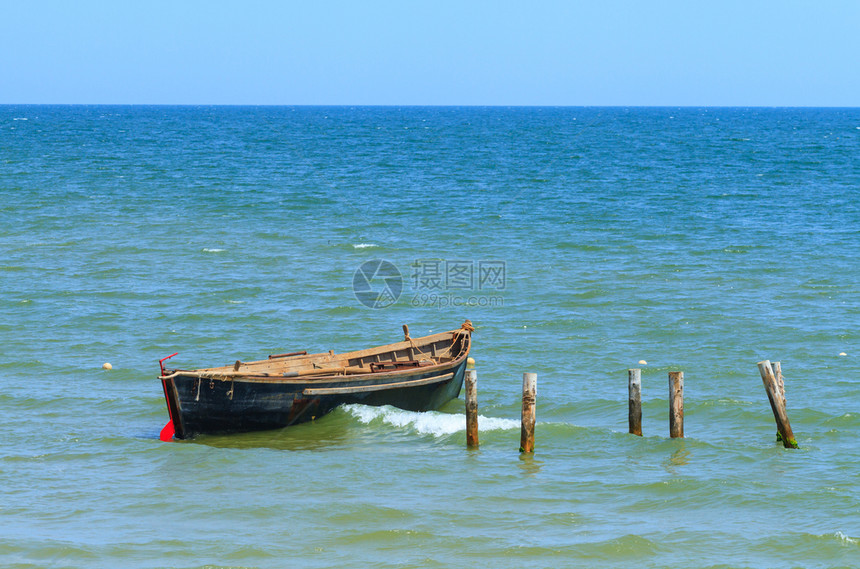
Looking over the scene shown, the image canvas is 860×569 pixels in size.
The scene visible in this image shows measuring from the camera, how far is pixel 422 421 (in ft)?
59.6

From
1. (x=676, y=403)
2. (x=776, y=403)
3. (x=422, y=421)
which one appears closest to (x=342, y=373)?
(x=422, y=421)

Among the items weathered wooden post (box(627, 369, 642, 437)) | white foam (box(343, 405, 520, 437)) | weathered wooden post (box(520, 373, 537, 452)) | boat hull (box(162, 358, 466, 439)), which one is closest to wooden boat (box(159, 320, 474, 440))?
→ boat hull (box(162, 358, 466, 439))

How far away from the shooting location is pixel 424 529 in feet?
43.0

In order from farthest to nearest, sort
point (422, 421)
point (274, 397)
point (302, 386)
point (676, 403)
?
point (422, 421)
point (302, 386)
point (274, 397)
point (676, 403)

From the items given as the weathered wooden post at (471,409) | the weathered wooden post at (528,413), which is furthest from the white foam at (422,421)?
the weathered wooden post at (528,413)

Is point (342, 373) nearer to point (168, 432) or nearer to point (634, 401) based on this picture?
point (168, 432)

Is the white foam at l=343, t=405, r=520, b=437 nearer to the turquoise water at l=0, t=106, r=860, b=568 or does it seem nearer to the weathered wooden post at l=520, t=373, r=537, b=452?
the turquoise water at l=0, t=106, r=860, b=568

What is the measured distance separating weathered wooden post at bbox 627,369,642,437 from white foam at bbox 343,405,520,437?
7.40 ft

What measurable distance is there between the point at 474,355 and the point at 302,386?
7.10 metres

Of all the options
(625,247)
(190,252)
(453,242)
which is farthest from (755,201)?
(190,252)

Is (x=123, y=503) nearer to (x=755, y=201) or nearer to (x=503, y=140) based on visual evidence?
(x=755, y=201)

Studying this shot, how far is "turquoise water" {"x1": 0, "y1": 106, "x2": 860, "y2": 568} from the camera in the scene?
12984mm

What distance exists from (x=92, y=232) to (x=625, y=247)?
2332 centimetres

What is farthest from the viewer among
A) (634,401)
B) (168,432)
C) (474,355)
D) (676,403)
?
(474,355)
